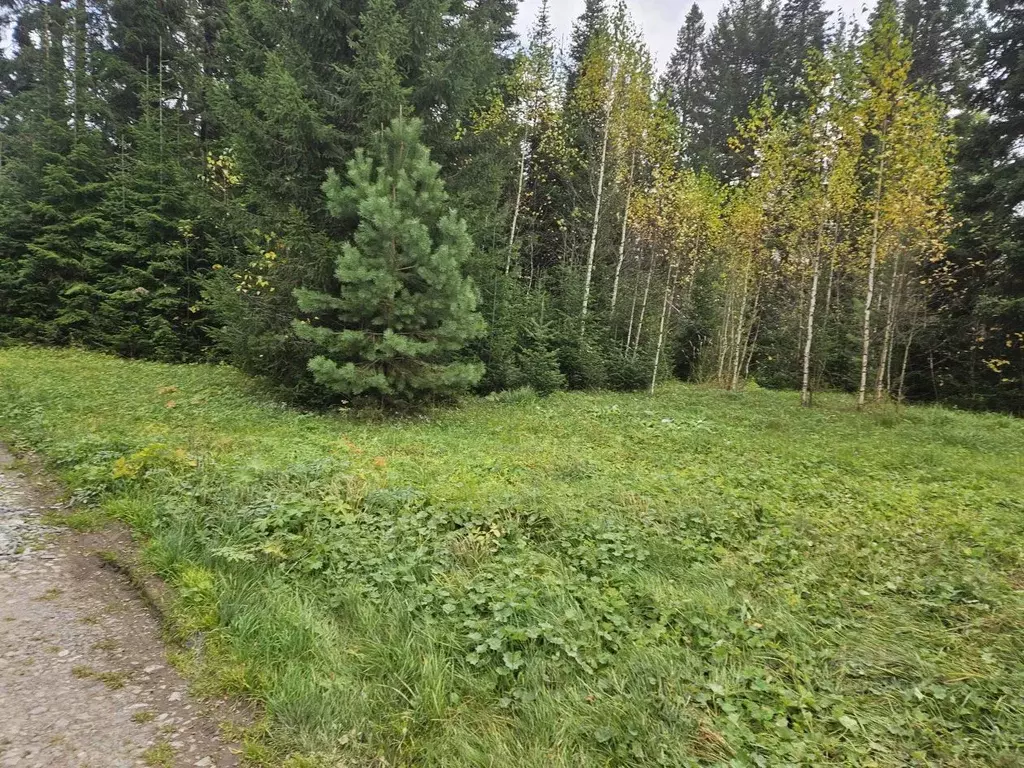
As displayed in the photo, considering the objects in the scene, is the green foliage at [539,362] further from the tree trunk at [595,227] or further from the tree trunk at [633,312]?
the tree trunk at [633,312]

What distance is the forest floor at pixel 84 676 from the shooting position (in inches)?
101

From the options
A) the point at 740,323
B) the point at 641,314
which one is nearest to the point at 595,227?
the point at 641,314

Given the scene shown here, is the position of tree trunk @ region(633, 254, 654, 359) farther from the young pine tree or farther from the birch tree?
the young pine tree

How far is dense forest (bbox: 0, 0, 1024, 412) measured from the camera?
9312 mm

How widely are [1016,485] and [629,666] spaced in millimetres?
6745

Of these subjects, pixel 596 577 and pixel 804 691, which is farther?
pixel 596 577

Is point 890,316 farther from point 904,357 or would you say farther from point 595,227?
point 595,227

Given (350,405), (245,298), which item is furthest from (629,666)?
(245,298)

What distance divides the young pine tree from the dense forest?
0.05 m

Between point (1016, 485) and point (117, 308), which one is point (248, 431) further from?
point (117, 308)

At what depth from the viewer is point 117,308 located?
16328 millimetres

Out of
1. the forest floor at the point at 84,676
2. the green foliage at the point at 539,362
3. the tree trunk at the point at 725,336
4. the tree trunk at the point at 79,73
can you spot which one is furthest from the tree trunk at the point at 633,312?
the tree trunk at the point at 79,73

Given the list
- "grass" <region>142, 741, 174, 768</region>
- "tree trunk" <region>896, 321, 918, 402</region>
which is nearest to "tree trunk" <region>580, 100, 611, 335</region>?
"tree trunk" <region>896, 321, 918, 402</region>

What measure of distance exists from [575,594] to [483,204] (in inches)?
363
